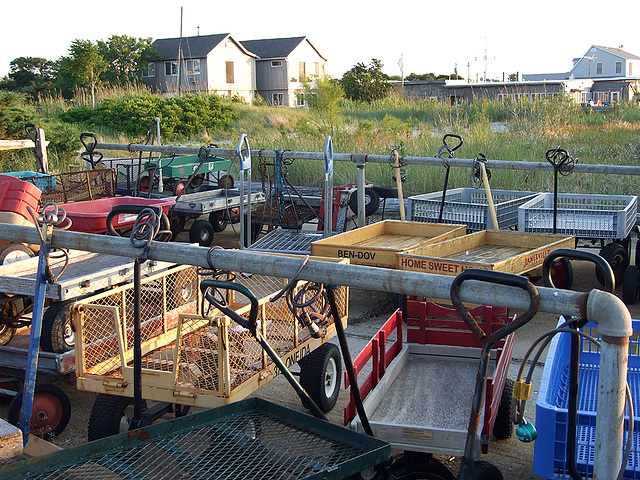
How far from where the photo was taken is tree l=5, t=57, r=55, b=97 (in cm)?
4547

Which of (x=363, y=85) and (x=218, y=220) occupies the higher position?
(x=363, y=85)

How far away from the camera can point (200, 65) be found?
172ft

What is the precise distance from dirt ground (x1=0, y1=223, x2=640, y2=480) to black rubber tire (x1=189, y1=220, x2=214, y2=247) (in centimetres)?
322

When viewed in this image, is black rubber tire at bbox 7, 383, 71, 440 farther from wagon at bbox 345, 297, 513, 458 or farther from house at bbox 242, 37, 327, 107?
house at bbox 242, 37, 327, 107

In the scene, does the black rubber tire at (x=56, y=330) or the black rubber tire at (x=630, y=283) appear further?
the black rubber tire at (x=630, y=283)

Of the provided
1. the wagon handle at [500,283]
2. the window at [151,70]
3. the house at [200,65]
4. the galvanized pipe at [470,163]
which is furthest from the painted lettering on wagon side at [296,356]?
the window at [151,70]

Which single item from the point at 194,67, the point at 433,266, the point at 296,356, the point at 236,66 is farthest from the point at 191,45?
the point at 296,356

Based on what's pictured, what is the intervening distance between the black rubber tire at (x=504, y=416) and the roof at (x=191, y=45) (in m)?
50.4

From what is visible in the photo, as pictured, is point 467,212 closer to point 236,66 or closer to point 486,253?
→ point 486,253

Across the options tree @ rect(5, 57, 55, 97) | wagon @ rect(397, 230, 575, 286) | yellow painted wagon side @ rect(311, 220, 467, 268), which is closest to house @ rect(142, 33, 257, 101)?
tree @ rect(5, 57, 55, 97)

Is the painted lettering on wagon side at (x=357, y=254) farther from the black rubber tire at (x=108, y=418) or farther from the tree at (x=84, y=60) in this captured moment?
the tree at (x=84, y=60)

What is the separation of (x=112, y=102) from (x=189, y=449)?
99.6 ft

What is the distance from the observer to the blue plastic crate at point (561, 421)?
10.3ft

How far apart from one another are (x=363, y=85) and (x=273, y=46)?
18.1 meters
